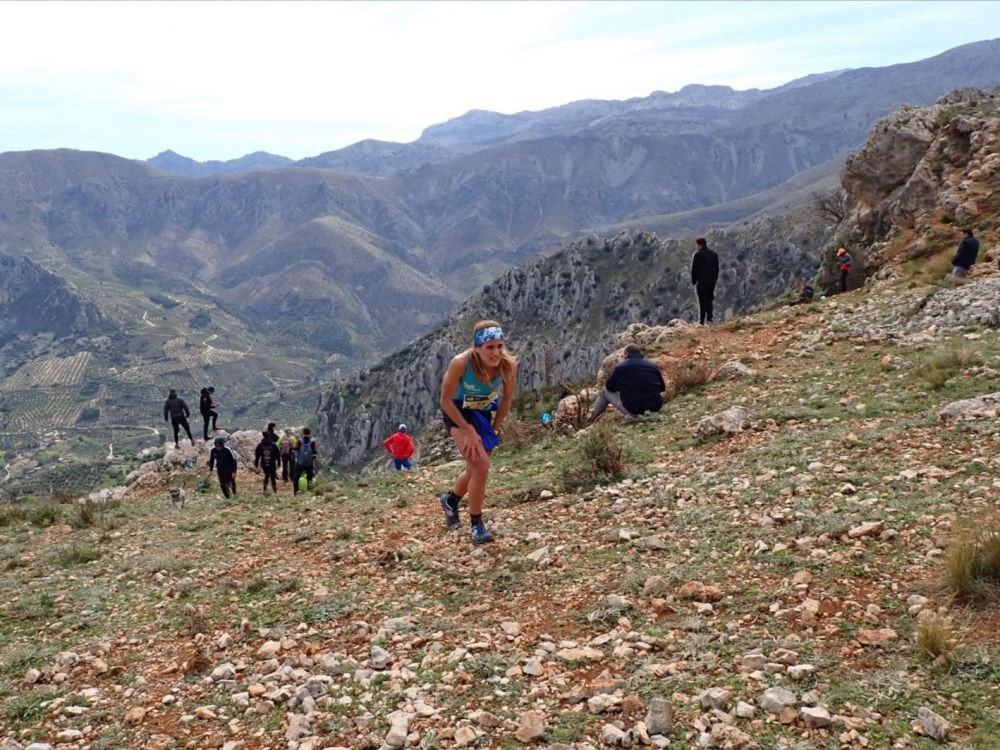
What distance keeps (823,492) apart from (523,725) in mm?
4541

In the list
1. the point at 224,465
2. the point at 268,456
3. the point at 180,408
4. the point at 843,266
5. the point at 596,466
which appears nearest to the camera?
the point at 596,466

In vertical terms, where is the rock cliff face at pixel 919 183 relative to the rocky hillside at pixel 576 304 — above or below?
above

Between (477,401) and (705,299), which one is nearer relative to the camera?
(477,401)

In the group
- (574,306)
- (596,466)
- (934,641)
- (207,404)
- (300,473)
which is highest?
(934,641)

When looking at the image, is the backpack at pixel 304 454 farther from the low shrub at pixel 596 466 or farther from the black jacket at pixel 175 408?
the low shrub at pixel 596 466

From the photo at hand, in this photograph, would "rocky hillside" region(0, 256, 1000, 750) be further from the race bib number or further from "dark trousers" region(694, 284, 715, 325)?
"dark trousers" region(694, 284, 715, 325)

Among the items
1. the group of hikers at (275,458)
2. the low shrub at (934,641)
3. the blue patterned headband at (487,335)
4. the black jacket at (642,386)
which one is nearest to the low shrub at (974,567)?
the low shrub at (934,641)

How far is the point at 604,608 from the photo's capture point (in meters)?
5.79

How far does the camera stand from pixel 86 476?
14050cm

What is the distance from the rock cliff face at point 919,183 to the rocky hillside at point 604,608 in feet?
44.8

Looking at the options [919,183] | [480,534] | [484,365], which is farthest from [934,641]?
[919,183]

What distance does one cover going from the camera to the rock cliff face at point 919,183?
892 inches

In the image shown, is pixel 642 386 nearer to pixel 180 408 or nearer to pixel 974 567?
pixel 974 567

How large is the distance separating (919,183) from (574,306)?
114 metres
